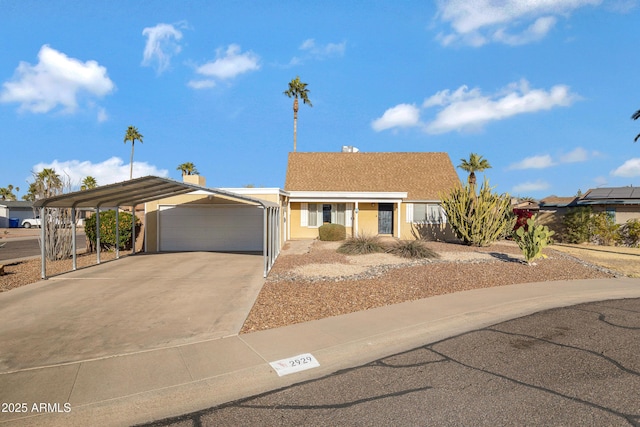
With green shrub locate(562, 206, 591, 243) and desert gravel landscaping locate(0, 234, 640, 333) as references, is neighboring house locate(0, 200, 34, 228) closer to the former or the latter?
desert gravel landscaping locate(0, 234, 640, 333)

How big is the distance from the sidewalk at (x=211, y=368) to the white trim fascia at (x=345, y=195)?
15.1 meters

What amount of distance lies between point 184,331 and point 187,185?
6.65m

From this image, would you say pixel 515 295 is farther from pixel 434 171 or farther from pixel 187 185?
pixel 434 171

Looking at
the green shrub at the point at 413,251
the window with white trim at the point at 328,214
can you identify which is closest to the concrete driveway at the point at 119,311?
the green shrub at the point at 413,251

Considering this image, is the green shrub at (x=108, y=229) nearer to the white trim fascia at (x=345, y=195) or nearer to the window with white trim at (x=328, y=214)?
the white trim fascia at (x=345, y=195)

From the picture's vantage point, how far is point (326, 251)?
59.4 ft

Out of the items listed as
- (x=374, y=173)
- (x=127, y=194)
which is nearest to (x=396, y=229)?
(x=374, y=173)

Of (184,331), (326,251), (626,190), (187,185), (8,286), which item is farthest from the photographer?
(626,190)

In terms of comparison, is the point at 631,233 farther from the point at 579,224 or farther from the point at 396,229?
the point at 396,229

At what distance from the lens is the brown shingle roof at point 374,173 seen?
26.2 m

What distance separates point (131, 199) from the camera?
17.2 m

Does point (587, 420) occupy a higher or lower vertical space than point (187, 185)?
lower

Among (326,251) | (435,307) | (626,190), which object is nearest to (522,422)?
(435,307)

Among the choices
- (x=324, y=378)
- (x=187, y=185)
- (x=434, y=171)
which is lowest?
(x=324, y=378)
